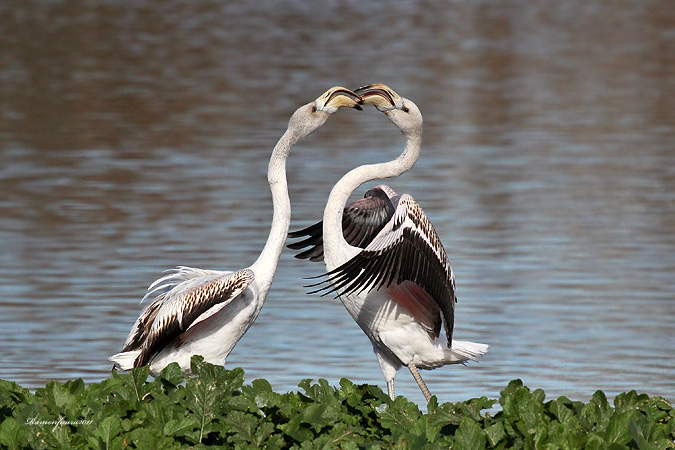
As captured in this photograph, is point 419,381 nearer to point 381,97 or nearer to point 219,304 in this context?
point 219,304

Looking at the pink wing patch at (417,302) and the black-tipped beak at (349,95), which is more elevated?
the black-tipped beak at (349,95)

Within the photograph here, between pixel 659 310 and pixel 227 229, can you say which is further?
pixel 227 229

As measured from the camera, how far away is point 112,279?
443 inches

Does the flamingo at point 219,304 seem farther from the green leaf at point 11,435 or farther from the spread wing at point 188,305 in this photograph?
the green leaf at point 11,435

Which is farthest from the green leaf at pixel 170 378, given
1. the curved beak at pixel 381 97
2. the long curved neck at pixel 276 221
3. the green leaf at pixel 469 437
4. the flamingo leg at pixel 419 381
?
the curved beak at pixel 381 97

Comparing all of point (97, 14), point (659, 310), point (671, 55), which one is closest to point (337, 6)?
point (97, 14)

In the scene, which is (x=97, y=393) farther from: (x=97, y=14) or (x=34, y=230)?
(x=97, y=14)

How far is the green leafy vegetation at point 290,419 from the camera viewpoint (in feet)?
16.1

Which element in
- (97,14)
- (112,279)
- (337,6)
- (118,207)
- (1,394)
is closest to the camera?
(1,394)

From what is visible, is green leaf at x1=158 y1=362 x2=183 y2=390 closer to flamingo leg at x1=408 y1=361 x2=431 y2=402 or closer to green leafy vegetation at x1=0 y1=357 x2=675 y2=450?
green leafy vegetation at x1=0 y1=357 x2=675 y2=450

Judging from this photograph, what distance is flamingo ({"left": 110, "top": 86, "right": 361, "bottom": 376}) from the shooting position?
693 centimetres

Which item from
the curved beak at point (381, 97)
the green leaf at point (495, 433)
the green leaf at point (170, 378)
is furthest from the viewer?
the curved beak at point (381, 97)

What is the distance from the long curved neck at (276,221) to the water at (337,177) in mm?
1695

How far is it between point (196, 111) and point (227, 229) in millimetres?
7334
